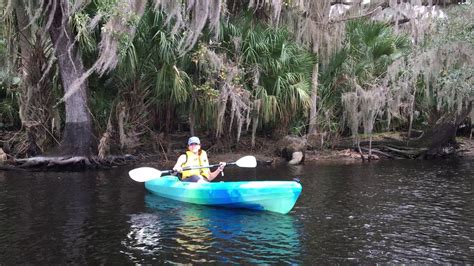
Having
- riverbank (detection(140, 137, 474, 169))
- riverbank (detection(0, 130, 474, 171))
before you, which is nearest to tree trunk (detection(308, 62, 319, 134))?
riverbank (detection(0, 130, 474, 171))

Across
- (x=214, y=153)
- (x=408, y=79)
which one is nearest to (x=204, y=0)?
(x=214, y=153)

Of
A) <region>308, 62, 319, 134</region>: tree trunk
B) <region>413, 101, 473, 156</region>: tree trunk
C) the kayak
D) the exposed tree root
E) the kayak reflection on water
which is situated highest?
Result: <region>308, 62, 319, 134</region>: tree trunk

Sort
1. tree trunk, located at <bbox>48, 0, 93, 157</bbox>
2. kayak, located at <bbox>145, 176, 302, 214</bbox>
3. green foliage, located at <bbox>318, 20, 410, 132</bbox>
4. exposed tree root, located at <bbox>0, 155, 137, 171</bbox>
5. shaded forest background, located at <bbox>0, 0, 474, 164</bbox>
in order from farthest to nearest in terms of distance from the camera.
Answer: green foliage, located at <bbox>318, 20, 410, 132</bbox>
exposed tree root, located at <bbox>0, 155, 137, 171</bbox>
tree trunk, located at <bbox>48, 0, 93, 157</bbox>
shaded forest background, located at <bbox>0, 0, 474, 164</bbox>
kayak, located at <bbox>145, 176, 302, 214</bbox>

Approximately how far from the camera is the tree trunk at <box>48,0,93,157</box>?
538 inches

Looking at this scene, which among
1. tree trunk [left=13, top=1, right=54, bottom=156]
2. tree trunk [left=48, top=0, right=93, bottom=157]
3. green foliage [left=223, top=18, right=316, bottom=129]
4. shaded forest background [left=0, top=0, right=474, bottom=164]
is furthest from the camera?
green foliage [left=223, top=18, right=316, bottom=129]

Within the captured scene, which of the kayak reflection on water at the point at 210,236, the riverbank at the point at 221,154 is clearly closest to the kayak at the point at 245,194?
the kayak reflection on water at the point at 210,236

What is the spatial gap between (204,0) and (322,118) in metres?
6.49

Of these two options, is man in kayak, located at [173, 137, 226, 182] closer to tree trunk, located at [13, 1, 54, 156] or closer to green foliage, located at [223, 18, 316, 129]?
green foliage, located at [223, 18, 316, 129]

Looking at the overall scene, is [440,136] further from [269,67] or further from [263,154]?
[269,67]

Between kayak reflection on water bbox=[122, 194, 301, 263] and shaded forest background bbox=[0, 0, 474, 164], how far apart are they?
5.05 m

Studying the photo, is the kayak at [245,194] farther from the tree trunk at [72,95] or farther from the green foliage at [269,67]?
the green foliage at [269,67]

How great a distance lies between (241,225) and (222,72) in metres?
7.15

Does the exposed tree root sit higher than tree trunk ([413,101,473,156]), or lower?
lower

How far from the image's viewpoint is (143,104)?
15156mm
